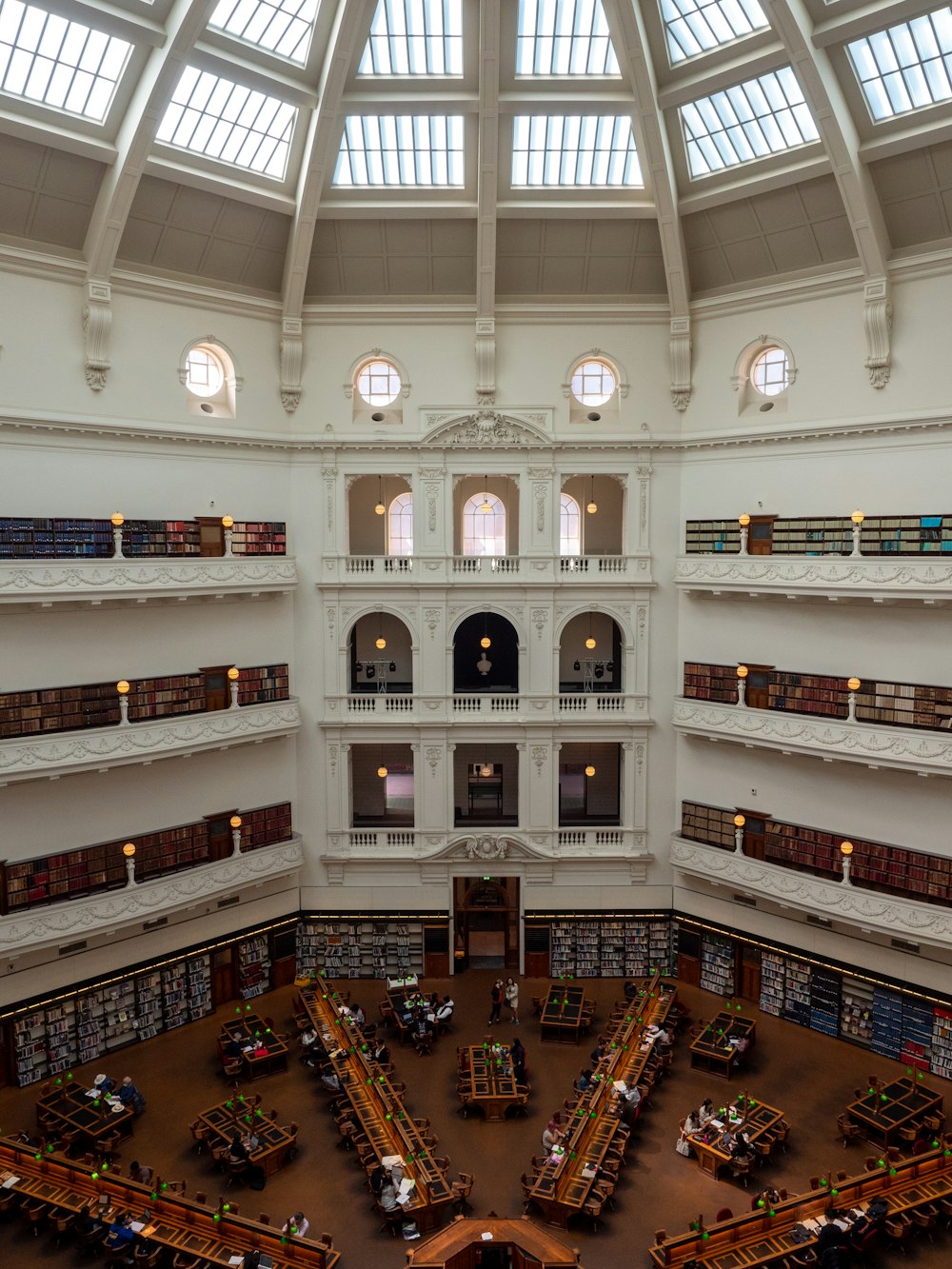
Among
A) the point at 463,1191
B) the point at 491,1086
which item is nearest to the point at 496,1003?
the point at 491,1086

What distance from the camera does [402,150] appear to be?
18.7 m

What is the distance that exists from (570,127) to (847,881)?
54.4 ft

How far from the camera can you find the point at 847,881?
18188mm

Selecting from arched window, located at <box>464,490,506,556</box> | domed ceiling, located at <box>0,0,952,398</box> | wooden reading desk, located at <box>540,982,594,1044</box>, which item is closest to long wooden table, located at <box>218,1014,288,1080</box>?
wooden reading desk, located at <box>540,982,594,1044</box>

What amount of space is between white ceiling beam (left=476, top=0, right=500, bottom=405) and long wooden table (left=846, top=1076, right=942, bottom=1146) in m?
16.3

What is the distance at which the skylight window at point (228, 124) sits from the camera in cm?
1709

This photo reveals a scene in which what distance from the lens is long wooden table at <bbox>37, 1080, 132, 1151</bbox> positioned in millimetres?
15797

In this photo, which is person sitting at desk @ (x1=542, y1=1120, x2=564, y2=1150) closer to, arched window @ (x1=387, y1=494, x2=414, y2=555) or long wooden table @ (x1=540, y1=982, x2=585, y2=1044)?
long wooden table @ (x1=540, y1=982, x2=585, y2=1044)

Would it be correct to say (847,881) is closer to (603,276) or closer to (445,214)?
(603,276)

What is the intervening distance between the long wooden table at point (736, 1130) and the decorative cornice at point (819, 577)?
977 centimetres

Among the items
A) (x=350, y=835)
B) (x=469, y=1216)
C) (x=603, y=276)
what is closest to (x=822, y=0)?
(x=603, y=276)

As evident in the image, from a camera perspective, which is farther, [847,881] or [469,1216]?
[847,881]

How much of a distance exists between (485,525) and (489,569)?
4227 millimetres

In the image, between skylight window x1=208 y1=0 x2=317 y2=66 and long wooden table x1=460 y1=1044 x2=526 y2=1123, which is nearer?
skylight window x1=208 y1=0 x2=317 y2=66
